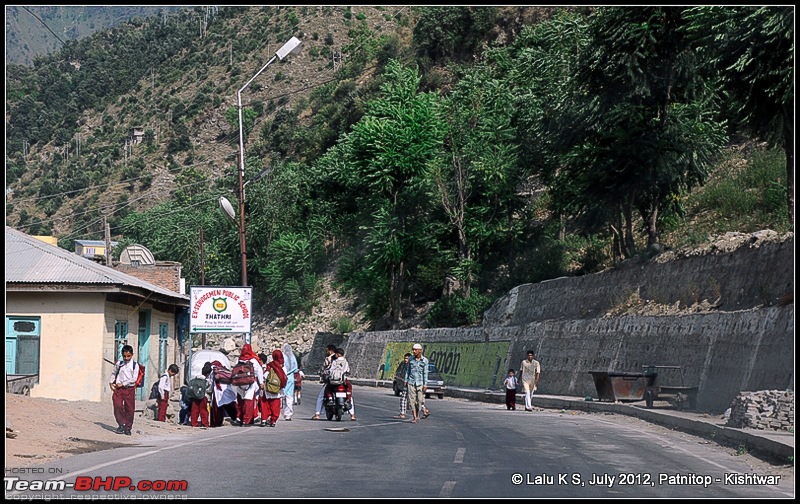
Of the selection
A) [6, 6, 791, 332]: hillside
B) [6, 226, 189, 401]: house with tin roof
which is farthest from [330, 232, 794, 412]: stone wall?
[6, 226, 189, 401]: house with tin roof

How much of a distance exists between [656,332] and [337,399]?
11471 millimetres

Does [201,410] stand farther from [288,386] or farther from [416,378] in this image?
[416,378]

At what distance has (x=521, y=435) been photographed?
19.0 meters

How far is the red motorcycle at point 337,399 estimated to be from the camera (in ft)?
76.0

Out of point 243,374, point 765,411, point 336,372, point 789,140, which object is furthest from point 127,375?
point 789,140

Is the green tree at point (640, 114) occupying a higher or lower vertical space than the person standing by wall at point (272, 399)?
higher

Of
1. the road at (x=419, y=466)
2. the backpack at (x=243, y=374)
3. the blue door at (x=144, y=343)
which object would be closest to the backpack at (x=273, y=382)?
→ the backpack at (x=243, y=374)

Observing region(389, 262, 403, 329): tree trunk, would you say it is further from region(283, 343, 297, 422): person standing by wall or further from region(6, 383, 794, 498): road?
region(6, 383, 794, 498): road

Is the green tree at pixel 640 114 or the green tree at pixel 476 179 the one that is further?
the green tree at pixel 476 179

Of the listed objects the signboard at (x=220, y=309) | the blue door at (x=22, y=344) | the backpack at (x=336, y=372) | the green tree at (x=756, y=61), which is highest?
the green tree at (x=756, y=61)

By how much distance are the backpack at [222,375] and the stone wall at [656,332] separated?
474 inches

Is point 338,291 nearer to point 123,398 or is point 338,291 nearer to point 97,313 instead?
point 97,313

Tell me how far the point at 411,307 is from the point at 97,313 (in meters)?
41.0

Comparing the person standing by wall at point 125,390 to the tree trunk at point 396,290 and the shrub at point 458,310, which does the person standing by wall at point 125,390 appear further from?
the tree trunk at point 396,290
